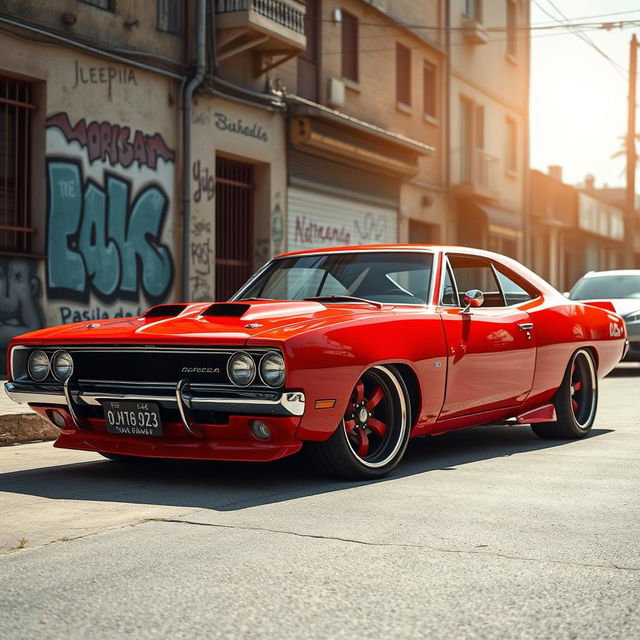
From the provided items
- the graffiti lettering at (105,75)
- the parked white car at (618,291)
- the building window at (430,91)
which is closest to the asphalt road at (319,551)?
the graffiti lettering at (105,75)

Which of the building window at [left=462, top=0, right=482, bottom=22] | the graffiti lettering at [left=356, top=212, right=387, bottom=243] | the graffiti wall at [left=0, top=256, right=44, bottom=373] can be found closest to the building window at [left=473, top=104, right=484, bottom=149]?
the building window at [left=462, top=0, right=482, bottom=22]

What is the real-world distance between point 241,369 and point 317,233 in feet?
49.8

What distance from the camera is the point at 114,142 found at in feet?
51.2

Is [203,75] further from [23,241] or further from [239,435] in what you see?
[239,435]

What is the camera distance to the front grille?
19.2 feet

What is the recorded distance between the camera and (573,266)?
42.7 meters

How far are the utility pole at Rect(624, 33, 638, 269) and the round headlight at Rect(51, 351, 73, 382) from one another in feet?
80.1

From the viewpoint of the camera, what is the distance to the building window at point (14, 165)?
14.0 meters

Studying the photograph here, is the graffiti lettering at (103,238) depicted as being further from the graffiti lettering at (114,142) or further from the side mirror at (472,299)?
the side mirror at (472,299)

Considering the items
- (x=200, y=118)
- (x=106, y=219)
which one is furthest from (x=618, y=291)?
(x=106, y=219)

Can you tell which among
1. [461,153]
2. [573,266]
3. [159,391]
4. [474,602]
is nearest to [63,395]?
[159,391]

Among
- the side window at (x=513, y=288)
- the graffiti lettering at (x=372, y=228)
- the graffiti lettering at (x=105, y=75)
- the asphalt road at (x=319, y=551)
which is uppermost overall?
the graffiti lettering at (x=105, y=75)

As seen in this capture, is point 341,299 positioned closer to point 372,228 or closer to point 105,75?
point 105,75

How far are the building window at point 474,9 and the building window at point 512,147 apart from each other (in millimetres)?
3636
